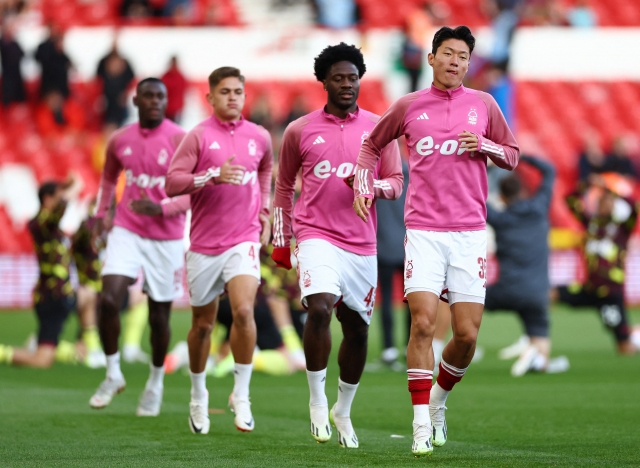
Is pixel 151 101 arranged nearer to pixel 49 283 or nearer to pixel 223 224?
pixel 223 224

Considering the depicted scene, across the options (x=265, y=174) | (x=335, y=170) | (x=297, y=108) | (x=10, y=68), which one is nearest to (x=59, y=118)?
(x=10, y=68)

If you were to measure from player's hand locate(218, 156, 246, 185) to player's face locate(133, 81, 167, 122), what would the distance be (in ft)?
4.84

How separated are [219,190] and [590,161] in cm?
1707

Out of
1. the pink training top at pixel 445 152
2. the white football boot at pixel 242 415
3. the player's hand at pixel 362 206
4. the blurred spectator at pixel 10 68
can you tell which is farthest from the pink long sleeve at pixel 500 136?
the blurred spectator at pixel 10 68

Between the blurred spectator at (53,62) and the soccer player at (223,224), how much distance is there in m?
14.4

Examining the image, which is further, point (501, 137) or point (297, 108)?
point (297, 108)

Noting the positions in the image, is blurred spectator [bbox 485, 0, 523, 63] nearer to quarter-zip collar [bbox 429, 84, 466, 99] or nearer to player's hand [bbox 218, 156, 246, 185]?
player's hand [bbox 218, 156, 246, 185]

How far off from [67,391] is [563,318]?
37.7 ft

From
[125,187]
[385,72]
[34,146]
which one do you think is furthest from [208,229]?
[385,72]

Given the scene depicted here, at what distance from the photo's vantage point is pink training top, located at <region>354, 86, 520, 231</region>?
22.1 feet

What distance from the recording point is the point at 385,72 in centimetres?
2531

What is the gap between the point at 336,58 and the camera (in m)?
7.31

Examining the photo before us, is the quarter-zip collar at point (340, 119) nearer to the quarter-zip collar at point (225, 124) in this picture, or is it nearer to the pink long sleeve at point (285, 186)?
the pink long sleeve at point (285, 186)

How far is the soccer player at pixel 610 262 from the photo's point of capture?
548 inches
